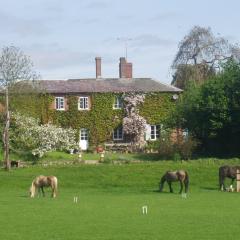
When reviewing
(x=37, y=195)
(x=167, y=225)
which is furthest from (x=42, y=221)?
(x=37, y=195)

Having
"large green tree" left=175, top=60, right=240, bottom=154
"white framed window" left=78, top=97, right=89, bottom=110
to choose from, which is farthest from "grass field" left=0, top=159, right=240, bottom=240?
"white framed window" left=78, top=97, right=89, bottom=110

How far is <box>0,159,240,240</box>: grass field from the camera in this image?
20.6 m

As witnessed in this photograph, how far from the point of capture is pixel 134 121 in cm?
7750

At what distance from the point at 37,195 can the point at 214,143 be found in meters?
29.6

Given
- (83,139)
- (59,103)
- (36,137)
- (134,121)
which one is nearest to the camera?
(36,137)

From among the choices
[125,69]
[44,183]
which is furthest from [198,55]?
[44,183]

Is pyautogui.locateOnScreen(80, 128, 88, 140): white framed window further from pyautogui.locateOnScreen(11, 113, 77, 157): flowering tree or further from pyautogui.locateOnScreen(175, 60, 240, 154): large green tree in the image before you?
pyautogui.locateOnScreen(175, 60, 240, 154): large green tree

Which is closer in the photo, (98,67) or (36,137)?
(36,137)

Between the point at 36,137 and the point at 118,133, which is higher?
the point at 118,133

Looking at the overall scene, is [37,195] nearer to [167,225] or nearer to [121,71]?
[167,225]

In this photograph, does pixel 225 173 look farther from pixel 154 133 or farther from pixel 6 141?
pixel 154 133

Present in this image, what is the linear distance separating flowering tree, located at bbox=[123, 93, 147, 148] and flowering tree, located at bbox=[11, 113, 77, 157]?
9968mm

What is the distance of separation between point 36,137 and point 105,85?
15.8 meters

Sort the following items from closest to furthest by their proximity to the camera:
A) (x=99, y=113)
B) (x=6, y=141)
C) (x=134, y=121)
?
(x=6, y=141) < (x=134, y=121) < (x=99, y=113)
